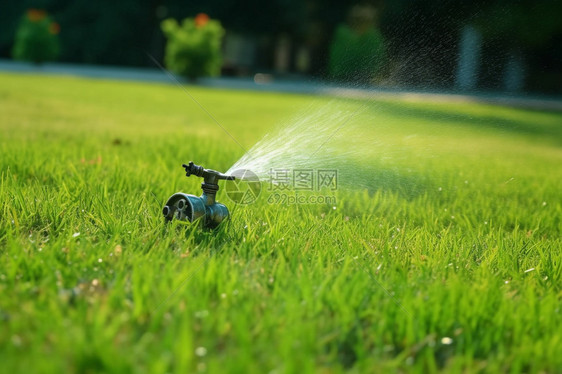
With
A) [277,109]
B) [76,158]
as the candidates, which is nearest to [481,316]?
[76,158]

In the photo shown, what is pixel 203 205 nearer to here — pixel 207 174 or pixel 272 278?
A: pixel 207 174

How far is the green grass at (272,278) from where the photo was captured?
140cm

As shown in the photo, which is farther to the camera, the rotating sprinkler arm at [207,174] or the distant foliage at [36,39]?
the distant foliage at [36,39]

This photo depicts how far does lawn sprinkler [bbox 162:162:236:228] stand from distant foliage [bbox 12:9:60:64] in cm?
2303

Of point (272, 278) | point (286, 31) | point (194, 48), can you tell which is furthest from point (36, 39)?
point (272, 278)

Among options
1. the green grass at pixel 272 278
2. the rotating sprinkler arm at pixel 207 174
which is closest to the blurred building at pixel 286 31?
the green grass at pixel 272 278

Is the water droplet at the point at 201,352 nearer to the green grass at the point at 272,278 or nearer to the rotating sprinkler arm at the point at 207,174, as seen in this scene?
the green grass at the point at 272,278

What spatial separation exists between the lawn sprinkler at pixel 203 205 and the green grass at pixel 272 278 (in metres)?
0.07

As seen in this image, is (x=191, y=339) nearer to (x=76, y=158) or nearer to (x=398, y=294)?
(x=398, y=294)

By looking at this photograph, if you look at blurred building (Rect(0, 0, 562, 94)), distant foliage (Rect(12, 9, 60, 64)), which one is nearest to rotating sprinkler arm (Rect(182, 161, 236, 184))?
blurred building (Rect(0, 0, 562, 94))

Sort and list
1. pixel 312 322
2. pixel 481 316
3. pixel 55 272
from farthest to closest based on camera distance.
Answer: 1. pixel 55 272
2. pixel 481 316
3. pixel 312 322

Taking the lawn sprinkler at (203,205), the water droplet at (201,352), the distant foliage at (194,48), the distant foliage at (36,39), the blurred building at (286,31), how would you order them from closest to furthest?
the water droplet at (201,352)
the lawn sprinkler at (203,205)
the distant foliage at (194,48)
the blurred building at (286,31)
the distant foliage at (36,39)

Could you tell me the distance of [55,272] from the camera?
1776 mm

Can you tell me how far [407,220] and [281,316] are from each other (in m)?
1.43
